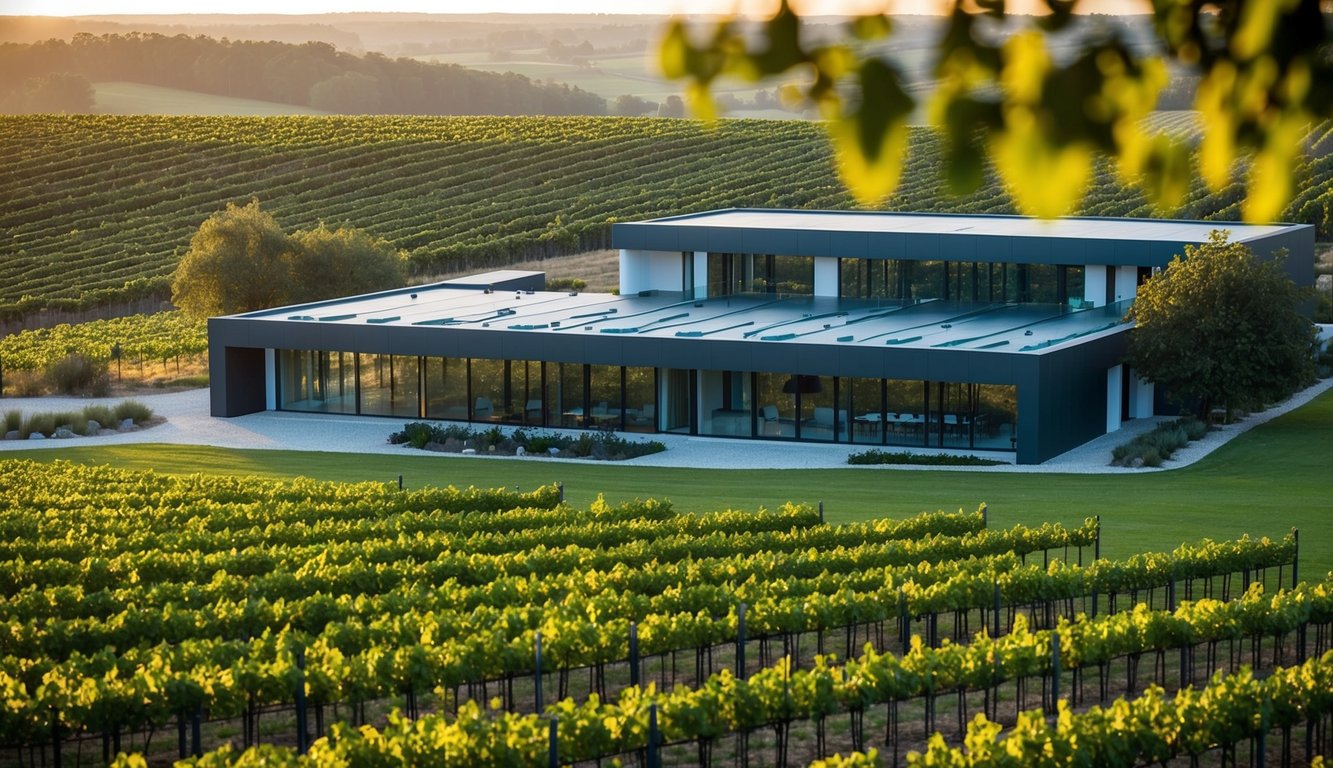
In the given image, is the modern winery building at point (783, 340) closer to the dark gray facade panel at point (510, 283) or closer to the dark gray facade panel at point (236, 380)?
the dark gray facade panel at point (236, 380)

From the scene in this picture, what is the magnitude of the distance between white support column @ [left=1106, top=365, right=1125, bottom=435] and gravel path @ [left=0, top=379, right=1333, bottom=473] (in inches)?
12.3

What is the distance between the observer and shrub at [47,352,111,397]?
161 ft

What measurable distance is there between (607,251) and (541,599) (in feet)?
219

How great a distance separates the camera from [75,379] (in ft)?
162

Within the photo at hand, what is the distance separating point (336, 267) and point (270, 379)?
1121 cm

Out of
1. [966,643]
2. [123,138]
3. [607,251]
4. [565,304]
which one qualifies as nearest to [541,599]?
[966,643]

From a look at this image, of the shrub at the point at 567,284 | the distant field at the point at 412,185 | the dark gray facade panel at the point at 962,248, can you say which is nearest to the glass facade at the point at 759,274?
the dark gray facade panel at the point at 962,248

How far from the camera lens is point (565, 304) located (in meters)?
48.8

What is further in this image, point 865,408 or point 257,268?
point 257,268

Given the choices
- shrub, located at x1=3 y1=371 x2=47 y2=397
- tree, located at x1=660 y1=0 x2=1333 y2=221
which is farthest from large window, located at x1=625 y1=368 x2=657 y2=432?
tree, located at x1=660 y1=0 x2=1333 y2=221

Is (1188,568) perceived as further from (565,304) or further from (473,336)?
(565,304)

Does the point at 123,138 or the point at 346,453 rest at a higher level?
the point at 123,138

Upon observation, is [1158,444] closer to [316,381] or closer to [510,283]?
[316,381]

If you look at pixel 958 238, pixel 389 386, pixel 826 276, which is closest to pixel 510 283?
pixel 389 386
